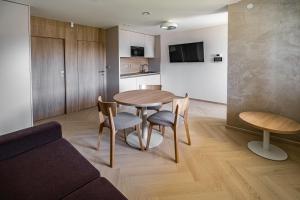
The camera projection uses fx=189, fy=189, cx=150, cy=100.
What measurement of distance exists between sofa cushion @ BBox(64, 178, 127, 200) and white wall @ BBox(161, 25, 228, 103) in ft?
15.8

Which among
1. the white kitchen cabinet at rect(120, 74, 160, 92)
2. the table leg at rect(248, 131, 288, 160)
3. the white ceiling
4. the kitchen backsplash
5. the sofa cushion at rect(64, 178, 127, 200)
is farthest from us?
the kitchen backsplash

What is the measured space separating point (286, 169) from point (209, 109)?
9.12 feet

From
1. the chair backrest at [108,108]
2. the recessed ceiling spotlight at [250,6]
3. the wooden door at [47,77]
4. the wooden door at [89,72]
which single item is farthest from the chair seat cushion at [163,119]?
the wooden door at [89,72]

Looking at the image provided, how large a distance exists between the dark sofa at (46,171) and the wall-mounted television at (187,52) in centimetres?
469

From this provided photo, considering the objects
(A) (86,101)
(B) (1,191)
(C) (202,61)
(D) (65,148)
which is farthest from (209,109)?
(B) (1,191)

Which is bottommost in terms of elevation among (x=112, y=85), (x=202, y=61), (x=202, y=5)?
(x=112, y=85)

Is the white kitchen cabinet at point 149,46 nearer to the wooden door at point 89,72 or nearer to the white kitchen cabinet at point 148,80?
the white kitchen cabinet at point 148,80

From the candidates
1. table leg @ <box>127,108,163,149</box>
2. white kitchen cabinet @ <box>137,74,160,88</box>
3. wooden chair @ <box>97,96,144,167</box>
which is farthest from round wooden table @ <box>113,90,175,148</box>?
white kitchen cabinet @ <box>137,74,160,88</box>

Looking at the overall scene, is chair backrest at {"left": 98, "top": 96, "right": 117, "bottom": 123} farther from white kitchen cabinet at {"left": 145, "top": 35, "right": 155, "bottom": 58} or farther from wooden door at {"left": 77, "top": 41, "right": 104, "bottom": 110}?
white kitchen cabinet at {"left": 145, "top": 35, "right": 155, "bottom": 58}

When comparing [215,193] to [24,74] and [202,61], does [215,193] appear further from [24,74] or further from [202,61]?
[202,61]

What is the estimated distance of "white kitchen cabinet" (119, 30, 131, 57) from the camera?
16.5 feet

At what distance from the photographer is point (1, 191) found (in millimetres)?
1134

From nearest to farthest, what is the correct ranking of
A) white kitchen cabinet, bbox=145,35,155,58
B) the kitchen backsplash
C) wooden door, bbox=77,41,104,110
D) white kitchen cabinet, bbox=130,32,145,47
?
wooden door, bbox=77,41,104,110 → white kitchen cabinet, bbox=130,32,145,47 → the kitchen backsplash → white kitchen cabinet, bbox=145,35,155,58

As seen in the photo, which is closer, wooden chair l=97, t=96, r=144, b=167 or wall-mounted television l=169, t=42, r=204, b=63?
wooden chair l=97, t=96, r=144, b=167
